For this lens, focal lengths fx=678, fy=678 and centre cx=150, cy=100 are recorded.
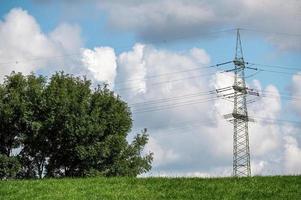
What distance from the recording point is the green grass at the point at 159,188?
27098mm

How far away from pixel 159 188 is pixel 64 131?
112ft

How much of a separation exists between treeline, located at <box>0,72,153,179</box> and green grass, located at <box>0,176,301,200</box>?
98.3ft

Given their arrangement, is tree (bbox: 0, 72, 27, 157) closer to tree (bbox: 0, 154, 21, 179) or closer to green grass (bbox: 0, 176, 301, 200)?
tree (bbox: 0, 154, 21, 179)

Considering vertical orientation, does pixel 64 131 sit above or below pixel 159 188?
above

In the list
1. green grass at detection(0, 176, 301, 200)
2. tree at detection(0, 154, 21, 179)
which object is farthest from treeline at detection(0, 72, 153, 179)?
green grass at detection(0, 176, 301, 200)

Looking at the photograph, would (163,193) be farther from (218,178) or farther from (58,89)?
(58,89)

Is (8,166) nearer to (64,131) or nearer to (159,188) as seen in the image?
(64,131)

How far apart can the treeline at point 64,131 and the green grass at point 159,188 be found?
98.3 ft

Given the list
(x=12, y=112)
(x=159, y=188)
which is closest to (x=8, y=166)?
(x=12, y=112)

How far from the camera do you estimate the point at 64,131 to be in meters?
62.3

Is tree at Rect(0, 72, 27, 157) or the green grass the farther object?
tree at Rect(0, 72, 27, 157)

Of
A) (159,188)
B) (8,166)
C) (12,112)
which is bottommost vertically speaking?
(159,188)

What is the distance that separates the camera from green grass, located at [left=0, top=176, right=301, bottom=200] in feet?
88.9

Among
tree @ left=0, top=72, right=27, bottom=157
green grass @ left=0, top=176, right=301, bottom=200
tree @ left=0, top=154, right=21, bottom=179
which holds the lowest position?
green grass @ left=0, top=176, right=301, bottom=200
